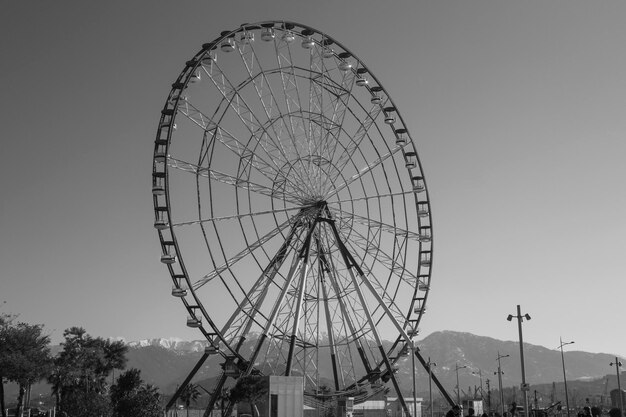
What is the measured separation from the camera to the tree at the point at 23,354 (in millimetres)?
63781

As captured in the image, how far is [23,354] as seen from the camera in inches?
2584

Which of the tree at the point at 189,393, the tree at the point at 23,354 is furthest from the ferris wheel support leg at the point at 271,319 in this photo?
the tree at the point at 189,393

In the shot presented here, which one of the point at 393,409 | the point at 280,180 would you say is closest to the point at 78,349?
the point at 280,180

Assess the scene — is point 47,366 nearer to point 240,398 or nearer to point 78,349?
point 78,349

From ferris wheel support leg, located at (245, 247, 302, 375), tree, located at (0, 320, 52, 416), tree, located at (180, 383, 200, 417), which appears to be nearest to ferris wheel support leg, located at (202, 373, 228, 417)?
ferris wheel support leg, located at (245, 247, 302, 375)

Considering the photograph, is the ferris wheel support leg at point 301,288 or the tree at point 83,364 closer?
the ferris wheel support leg at point 301,288

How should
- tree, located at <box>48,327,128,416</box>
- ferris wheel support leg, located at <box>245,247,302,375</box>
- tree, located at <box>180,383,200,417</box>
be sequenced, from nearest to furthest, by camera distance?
ferris wheel support leg, located at <box>245,247,302,375</box>
tree, located at <box>48,327,128,416</box>
tree, located at <box>180,383,200,417</box>

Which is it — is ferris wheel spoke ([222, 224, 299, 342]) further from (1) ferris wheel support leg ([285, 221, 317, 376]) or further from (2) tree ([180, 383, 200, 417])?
(2) tree ([180, 383, 200, 417])

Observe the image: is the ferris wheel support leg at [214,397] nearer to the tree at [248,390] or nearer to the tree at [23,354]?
the tree at [248,390]

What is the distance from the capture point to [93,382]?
252 ft

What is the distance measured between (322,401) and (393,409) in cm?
4827

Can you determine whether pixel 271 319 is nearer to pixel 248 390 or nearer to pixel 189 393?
pixel 248 390

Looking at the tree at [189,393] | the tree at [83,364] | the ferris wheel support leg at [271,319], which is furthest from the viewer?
the tree at [189,393]

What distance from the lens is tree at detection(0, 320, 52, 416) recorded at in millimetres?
63781
